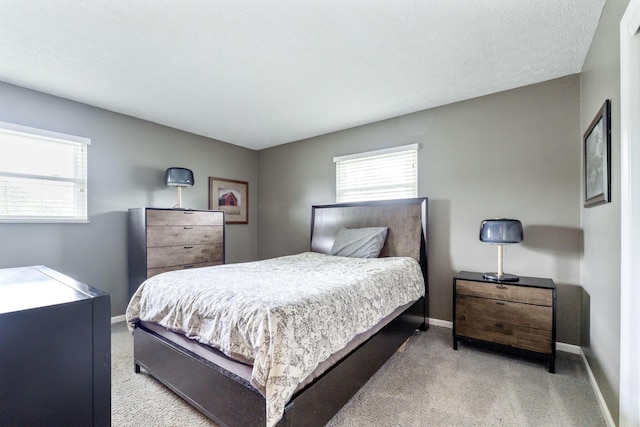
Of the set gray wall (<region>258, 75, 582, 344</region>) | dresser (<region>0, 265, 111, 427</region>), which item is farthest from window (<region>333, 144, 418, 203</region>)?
dresser (<region>0, 265, 111, 427</region>)

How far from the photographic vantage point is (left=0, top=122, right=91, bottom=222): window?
2.78 meters

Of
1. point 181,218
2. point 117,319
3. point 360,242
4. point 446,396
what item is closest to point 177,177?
point 181,218

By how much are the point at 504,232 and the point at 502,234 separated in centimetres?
Answer: 2

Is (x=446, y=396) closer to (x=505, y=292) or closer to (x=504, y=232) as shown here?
(x=505, y=292)

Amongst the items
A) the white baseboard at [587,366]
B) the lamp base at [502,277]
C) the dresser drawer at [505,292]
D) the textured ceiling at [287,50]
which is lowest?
the white baseboard at [587,366]

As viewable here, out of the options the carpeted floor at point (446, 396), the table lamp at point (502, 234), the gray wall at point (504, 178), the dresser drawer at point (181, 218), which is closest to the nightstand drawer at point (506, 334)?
the carpeted floor at point (446, 396)

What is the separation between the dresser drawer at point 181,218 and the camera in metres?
3.28

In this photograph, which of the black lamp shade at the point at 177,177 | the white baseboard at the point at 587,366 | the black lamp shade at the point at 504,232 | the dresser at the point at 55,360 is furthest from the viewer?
the black lamp shade at the point at 177,177

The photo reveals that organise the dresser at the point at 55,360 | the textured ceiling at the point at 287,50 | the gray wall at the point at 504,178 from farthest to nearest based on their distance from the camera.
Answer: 1. the gray wall at the point at 504,178
2. the textured ceiling at the point at 287,50
3. the dresser at the point at 55,360

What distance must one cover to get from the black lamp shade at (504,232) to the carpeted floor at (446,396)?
3.28 feet

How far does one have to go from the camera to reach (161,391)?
2010 mm

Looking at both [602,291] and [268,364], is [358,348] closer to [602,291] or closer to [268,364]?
[268,364]

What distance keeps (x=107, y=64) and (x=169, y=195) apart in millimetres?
1885

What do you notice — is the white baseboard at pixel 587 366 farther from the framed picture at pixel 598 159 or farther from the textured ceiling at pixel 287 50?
the textured ceiling at pixel 287 50
